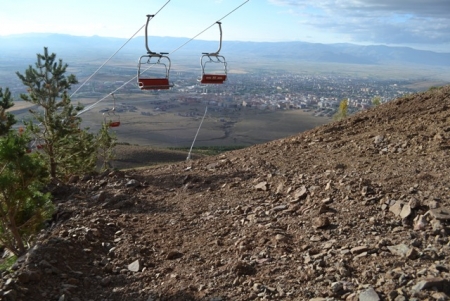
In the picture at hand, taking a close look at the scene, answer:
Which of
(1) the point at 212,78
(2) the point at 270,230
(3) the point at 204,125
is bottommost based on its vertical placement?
(3) the point at 204,125

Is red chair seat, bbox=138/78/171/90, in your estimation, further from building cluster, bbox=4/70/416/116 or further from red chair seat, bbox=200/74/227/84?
building cluster, bbox=4/70/416/116

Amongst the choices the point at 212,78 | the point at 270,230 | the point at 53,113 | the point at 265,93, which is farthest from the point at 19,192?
the point at 265,93

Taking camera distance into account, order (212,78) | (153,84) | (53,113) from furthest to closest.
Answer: (53,113) < (212,78) < (153,84)

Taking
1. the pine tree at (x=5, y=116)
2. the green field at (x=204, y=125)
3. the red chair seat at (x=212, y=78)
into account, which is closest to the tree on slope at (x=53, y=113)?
the pine tree at (x=5, y=116)

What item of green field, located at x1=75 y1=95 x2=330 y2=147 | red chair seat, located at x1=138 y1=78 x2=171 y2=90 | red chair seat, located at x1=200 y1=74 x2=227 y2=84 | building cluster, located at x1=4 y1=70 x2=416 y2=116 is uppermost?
red chair seat, located at x1=200 y1=74 x2=227 y2=84

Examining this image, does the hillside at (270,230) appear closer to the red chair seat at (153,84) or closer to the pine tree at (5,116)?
the red chair seat at (153,84)

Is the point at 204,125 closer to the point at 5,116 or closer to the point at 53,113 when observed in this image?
the point at 53,113

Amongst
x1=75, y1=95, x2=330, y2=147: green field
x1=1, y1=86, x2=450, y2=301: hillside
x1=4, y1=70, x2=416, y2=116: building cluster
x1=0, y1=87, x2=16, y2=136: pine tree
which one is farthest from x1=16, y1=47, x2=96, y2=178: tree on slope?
x1=4, y1=70, x2=416, y2=116: building cluster
